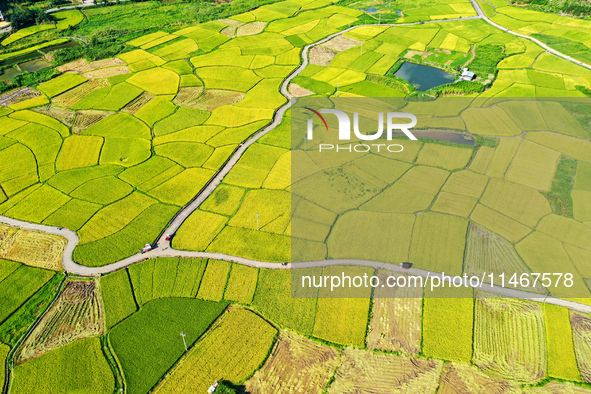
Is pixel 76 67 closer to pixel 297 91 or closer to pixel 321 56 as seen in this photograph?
pixel 297 91

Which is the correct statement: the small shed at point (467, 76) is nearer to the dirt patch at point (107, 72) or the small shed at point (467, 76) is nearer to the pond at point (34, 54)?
the dirt patch at point (107, 72)

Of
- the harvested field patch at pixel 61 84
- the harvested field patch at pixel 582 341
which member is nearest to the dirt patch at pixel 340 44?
the harvested field patch at pixel 61 84

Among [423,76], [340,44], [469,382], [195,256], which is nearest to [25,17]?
[340,44]

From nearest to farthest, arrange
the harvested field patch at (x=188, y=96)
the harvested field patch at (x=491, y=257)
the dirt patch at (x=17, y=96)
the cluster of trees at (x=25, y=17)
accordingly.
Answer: the harvested field patch at (x=491, y=257), the harvested field patch at (x=188, y=96), the dirt patch at (x=17, y=96), the cluster of trees at (x=25, y=17)

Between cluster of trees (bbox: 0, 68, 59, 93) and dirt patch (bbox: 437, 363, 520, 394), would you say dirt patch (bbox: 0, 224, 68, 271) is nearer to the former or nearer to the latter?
dirt patch (bbox: 437, 363, 520, 394)

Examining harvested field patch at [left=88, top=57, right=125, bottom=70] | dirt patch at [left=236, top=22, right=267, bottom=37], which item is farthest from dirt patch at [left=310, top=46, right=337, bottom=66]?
harvested field patch at [left=88, top=57, right=125, bottom=70]
